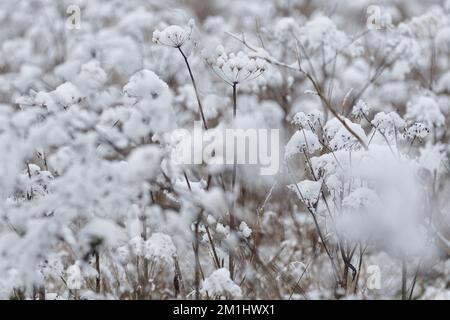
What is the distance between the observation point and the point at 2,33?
7.23 m

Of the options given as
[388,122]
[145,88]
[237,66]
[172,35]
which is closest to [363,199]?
[388,122]

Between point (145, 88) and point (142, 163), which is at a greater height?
point (145, 88)

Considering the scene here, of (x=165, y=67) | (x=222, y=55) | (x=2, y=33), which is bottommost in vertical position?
(x=222, y=55)

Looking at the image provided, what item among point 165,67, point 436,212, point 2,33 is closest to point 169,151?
point 436,212

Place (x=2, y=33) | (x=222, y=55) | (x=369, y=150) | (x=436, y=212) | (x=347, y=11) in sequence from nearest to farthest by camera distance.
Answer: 1. (x=369, y=150)
2. (x=222, y=55)
3. (x=436, y=212)
4. (x=2, y=33)
5. (x=347, y=11)

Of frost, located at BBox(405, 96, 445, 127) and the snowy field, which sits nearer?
the snowy field

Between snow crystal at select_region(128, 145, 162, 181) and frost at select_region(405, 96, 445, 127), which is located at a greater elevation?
frost at select_region(405, 96, 445, 127)

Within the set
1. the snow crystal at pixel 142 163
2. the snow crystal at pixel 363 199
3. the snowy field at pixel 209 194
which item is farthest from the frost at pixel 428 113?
the snow crystal at pixel 142 163

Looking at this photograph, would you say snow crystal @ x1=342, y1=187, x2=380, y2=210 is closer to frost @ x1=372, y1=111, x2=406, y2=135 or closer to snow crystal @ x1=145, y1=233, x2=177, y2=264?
frost @ x1=372, y1=111, x2=406, y2=135

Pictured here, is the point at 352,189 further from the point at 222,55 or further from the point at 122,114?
the point at 122,114

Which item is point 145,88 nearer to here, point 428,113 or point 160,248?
point 160,248

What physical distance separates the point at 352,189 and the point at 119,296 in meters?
1.14

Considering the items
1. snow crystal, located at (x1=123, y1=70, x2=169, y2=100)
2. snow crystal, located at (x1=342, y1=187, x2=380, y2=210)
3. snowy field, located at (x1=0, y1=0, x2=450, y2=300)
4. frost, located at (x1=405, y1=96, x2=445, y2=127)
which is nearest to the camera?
snowy field, located at (x1=0, y1=0, x2=450, y2=300)

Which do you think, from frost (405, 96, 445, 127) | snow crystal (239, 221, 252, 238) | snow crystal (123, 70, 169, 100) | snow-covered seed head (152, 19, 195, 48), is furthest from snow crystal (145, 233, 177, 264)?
frost (405, 96, 445, 127)
